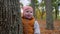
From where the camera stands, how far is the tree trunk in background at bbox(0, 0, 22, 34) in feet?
11.5

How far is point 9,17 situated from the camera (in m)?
3.55

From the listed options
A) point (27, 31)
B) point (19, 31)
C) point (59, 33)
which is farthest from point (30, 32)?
point (59, 33)

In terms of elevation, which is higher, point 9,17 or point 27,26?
point 9,17

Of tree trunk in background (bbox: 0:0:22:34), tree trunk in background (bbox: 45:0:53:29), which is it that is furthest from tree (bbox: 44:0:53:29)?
tree trunk in background (bbox: 0:0:22:34)

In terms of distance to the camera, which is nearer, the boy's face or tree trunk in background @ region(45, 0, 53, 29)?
the boy's face

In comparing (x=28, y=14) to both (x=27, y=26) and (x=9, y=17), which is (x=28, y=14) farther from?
(x=9, y=17)

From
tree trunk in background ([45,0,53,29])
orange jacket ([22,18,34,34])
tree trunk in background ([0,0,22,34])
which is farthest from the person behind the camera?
tree trunk in background ([45,0,53,29])

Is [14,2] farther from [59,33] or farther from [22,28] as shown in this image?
[59,33]

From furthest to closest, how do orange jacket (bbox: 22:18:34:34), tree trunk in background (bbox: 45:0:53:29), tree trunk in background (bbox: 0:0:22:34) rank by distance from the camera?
tree trunk in background (bbox: 45:0:53:29), orange jacket (bbox: 22:18:34:34), tree trunk in background (bbox: 0:0:22:34)

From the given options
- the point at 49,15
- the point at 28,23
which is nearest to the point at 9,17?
the point at 28,23

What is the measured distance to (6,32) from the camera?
355 cm

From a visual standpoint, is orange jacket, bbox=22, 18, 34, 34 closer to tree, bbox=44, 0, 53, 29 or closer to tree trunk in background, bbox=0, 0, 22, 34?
tree trunk in background, bbox=0, 0, 22, 34

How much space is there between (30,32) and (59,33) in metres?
8.72

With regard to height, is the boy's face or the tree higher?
the boy's face
